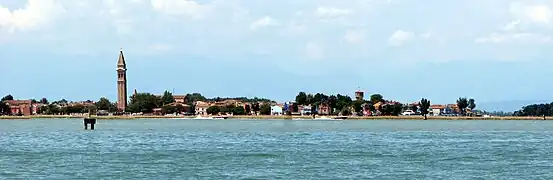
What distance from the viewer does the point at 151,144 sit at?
A: 213 ft

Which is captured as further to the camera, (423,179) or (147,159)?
(147,159)

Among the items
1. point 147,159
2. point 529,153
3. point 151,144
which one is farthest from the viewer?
point 151,144

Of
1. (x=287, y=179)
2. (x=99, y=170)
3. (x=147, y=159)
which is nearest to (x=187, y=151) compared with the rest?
(x=147, y=159)

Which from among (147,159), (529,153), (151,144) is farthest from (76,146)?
(529,153)

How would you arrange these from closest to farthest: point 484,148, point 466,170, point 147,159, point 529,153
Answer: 1. point 466,170
2. point 147,159
3. point 529,153
4. point 484,148

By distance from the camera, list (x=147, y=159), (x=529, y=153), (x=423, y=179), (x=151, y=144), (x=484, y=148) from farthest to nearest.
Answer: (x=151, y=144) → (x=484, y=148) → (x=529, y=153) → (x=147, y=159) → (x=423, y=179)

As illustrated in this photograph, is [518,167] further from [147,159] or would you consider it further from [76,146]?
[76,146]

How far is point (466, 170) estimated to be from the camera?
42500mm

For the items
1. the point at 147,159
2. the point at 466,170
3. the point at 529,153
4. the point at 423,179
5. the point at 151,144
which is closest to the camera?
the point at 423,179

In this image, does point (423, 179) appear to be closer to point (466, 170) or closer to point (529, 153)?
point (466, 170)

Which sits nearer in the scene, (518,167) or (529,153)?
(518,167)

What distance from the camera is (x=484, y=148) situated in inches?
2356

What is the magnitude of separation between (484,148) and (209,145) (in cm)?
1647

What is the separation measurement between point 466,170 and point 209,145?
24117 mm
